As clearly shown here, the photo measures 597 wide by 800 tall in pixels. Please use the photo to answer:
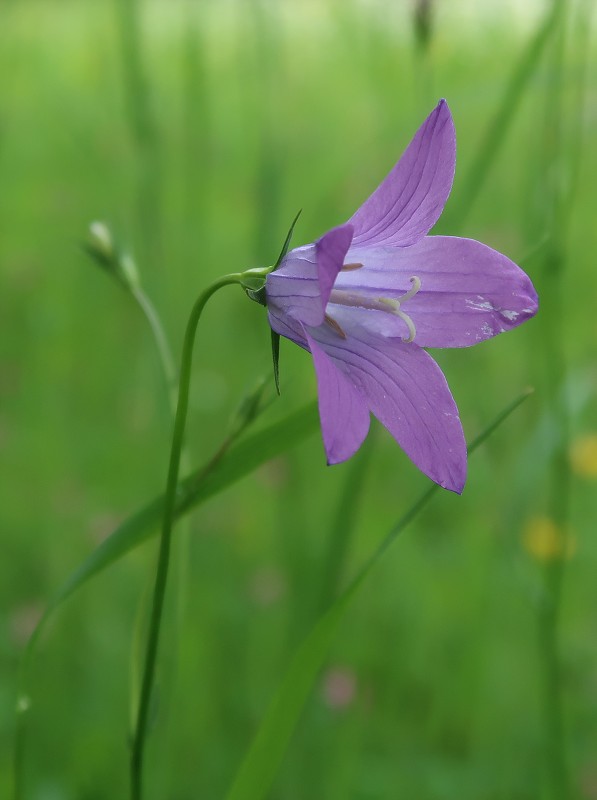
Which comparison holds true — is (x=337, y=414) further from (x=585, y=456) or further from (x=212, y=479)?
(x=585, y=456)

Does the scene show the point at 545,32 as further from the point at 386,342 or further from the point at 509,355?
the point at 509,355

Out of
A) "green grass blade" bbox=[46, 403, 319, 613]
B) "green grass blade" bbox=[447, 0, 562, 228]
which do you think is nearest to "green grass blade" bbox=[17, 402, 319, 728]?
"green grass blade" bbox=[46, 403, 319, 613]

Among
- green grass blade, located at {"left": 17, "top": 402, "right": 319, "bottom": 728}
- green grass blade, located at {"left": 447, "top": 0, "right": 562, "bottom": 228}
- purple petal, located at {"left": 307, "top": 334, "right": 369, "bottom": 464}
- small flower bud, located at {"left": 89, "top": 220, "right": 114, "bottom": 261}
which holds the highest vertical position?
green grass blade, located at {"left": 447, "top": 0, "right": 562, "bottom": 228}

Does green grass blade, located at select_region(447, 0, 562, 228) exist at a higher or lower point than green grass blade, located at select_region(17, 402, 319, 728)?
higher

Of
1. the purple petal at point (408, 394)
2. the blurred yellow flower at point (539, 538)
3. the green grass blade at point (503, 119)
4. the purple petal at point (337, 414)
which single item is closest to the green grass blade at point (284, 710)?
the purple petal at point (408, 394)

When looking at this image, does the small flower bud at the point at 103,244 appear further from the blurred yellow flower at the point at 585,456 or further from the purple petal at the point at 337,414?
the blurred yellow flower at the point at 585,456

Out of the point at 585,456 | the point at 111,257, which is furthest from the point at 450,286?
the point at 585,456

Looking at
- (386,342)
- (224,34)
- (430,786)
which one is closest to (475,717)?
(430,786)

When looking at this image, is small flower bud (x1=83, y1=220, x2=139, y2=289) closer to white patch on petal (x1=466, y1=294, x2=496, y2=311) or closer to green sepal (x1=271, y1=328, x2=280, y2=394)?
green sepal (x1=271, y1=328, x2=280, y2=394)
